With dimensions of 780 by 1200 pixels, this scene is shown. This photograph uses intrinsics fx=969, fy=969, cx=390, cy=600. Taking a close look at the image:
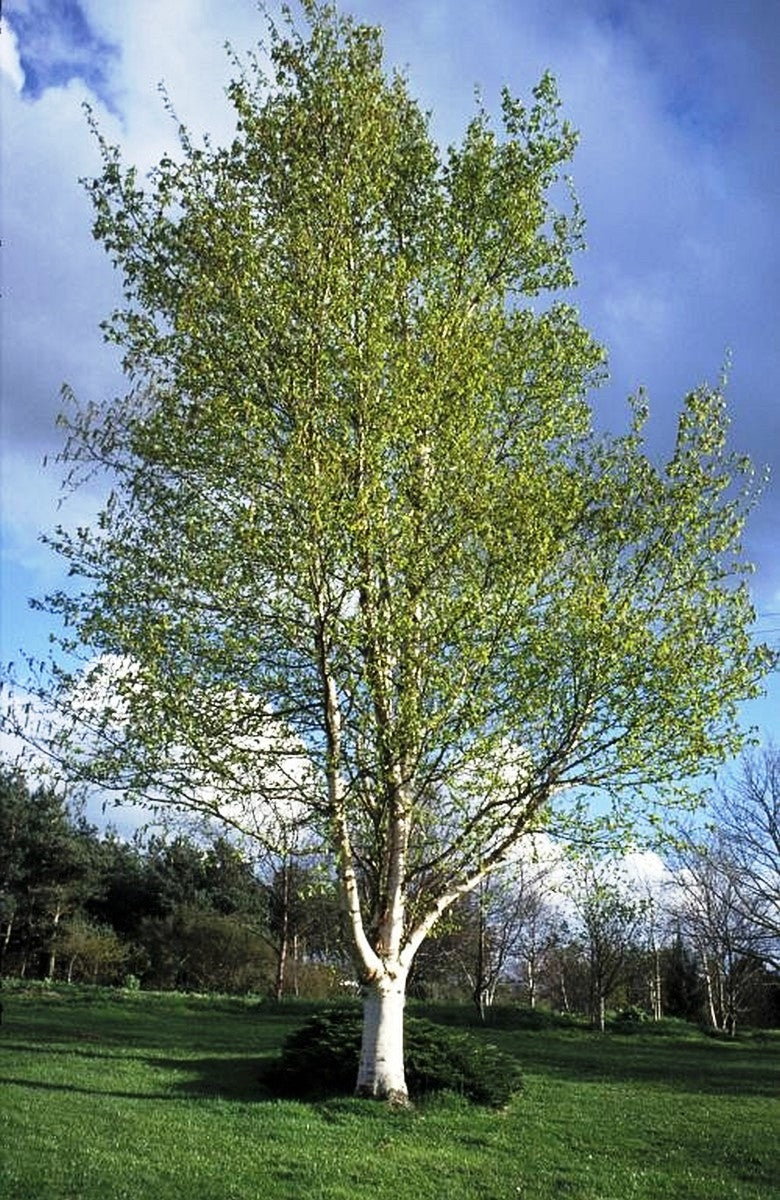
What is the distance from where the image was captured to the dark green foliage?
44.7 ft

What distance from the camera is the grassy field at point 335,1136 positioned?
28.6 ft

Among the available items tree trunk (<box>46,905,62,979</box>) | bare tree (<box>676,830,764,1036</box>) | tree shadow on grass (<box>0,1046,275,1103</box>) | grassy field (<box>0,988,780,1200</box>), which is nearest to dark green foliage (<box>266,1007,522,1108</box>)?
grassy field (<box>0,988,780,1200</box>)

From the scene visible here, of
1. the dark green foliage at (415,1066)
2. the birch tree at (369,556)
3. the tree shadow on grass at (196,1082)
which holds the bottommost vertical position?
the tree shadow on grass at (196,1082)

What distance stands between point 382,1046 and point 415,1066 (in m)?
1.59

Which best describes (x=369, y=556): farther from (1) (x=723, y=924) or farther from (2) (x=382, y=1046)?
(1) (x=723, y=924)

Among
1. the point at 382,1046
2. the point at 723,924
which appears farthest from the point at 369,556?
the point at 723,924

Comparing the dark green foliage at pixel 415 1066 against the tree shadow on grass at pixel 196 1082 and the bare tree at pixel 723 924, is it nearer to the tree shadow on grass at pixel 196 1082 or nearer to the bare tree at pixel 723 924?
the tree shadow on grass at pixel 196 1082

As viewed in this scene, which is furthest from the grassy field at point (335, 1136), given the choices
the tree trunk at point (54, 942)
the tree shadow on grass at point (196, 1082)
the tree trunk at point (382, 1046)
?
the tree trunk at point (54, 942)

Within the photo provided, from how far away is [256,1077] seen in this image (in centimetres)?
1551

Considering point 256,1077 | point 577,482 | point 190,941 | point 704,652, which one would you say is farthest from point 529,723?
point 190,941

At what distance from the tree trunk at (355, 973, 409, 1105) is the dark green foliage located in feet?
3.67

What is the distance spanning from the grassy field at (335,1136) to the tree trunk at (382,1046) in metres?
0.34

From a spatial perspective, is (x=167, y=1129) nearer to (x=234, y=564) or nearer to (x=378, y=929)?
(x=378, y=929)

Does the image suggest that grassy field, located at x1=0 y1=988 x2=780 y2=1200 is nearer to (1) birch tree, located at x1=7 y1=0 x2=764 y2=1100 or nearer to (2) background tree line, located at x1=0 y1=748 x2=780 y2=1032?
(1) birch tree, located at x1=7 y1=0 x2=764 y2=1100
